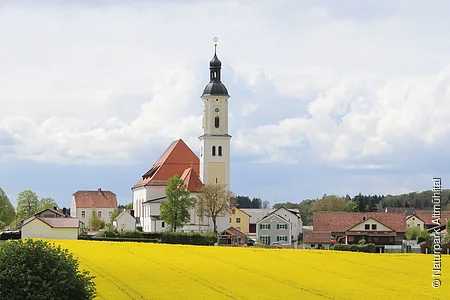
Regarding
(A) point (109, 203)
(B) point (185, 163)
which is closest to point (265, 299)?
(B) point (185, 163)

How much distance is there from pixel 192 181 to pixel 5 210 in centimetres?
3085

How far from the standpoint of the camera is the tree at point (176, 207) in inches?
4272

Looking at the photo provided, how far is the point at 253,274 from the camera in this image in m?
49.6

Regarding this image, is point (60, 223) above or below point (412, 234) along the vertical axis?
above

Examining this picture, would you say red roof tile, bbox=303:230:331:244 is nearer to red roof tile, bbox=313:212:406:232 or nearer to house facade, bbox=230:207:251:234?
red roof tile, bbox=313:212:406:232

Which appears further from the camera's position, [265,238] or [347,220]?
[265,238]

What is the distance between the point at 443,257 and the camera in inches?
2576

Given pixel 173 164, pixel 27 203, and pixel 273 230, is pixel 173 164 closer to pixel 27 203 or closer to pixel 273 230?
pixel 273 230

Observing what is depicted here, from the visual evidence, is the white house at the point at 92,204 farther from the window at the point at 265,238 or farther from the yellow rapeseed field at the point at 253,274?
the yellow rapeseed field at the point at 253,274

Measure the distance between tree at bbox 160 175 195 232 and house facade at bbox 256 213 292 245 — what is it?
35.4ft

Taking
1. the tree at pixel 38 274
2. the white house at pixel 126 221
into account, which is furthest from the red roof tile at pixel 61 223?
the tree at pixel 38 274

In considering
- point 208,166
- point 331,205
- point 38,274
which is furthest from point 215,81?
point 38,274

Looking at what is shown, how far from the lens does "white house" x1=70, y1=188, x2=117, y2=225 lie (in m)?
174

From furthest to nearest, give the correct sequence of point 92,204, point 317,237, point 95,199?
point 95,199 < point 92,204 < point 317,237
